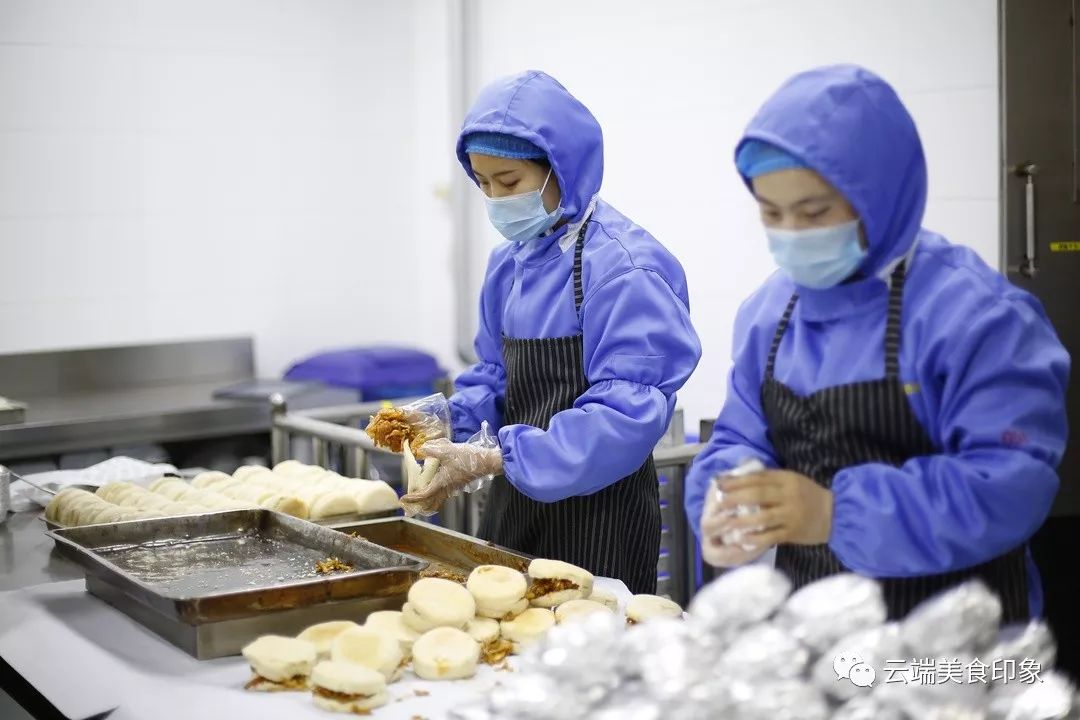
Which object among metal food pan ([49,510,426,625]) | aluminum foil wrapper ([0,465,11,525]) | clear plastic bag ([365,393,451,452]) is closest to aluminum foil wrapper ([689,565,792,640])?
metal food pan ([49,510,426,625])

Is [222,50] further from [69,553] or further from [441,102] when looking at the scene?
[69,553]

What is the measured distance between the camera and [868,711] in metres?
1.15

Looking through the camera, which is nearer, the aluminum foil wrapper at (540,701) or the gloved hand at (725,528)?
the aluminum foil wrapper at (540,701)

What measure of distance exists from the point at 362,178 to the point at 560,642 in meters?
4.69

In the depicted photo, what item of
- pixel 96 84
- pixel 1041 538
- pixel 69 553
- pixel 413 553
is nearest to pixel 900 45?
pixel 1041 538

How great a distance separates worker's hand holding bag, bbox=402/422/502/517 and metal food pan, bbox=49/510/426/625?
0.17 meters

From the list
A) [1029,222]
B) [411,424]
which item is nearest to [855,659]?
[411,424]

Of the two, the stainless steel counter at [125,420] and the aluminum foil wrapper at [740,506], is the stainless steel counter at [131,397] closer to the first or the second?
the stainless steel counter at [125,420]

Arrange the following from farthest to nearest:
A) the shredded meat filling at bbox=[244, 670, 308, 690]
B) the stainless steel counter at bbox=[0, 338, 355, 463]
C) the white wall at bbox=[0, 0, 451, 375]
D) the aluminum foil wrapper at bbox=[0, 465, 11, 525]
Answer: the white wall at bbox=[0, 0, 451, 375] → the stainless steel counter at bbox=[0, 338, 355, 463] → the aluminum foil wrapper at bbox=[0, 465, 11, 525] → the shredded meat filling at bbox=[244, 670, 308, 690]

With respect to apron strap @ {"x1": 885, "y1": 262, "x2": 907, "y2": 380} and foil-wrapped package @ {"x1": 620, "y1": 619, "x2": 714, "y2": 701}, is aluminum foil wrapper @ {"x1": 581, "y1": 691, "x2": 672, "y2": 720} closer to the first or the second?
foil-wrapped package @ {"x1": 620, "y1": 619, "x2": 714, "y2": 701}

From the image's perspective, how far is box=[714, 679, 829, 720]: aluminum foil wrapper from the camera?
1.15 metres

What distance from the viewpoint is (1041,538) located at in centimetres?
367

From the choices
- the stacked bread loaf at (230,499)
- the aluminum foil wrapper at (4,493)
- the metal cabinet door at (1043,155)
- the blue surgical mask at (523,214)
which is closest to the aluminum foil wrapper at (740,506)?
the blue surgical mask at (523,214)

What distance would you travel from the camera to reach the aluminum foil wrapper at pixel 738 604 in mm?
1275
